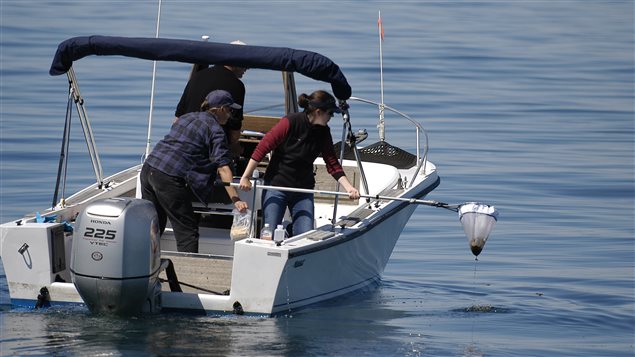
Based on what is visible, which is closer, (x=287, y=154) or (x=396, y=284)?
(x=287, y=154)

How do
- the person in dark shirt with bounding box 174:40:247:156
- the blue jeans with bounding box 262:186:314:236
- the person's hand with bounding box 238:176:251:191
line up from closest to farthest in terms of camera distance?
the person's hand with bounding box 238:176:251:191, the blue jeans with bounding box 262:186:314:236, the person in dark shirt with bounding box 174:40:247:156

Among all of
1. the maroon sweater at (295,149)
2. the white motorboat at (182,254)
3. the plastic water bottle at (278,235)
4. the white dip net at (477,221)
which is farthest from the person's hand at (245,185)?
the white dip net at (477,221)

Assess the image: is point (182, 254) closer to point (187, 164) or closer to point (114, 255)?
point (187, 164)

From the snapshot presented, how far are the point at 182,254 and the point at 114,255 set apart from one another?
3.53 ft

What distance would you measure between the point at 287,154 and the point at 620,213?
6923mm

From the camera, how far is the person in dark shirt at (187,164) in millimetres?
9305

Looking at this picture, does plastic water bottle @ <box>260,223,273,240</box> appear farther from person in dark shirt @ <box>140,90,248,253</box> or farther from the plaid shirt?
the plaid shirt

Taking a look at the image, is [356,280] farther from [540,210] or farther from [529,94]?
[529,94]

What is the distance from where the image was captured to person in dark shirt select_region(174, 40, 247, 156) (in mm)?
10062

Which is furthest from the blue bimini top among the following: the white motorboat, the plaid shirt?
the plaid shirt

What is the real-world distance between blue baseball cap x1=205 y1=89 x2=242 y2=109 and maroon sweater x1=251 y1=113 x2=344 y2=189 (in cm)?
36

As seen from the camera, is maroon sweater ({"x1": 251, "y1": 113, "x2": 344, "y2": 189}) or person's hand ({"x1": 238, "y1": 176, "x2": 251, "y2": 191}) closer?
person's hand ({"x1": 238, "y1": 176, "x2": 251, "y2": 191})

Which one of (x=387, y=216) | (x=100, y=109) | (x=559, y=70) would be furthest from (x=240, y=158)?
(x=559, y=70)

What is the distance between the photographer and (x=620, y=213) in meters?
15.4
